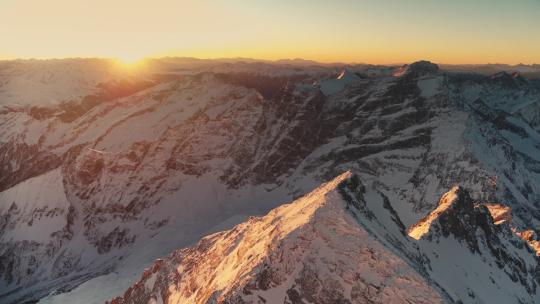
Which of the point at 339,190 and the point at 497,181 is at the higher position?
the point at 339,190

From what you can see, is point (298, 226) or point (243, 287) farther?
point (298, 226)

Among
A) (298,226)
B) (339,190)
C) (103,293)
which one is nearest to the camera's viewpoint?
(298,226)

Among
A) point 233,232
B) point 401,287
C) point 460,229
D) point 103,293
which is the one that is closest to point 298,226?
point 401,287

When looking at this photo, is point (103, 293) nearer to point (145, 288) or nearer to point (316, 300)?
point (145, 288)

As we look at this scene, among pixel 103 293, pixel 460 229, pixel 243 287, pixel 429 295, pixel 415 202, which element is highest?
pixel 429 295

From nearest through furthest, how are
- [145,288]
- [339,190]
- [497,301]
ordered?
[339,190] → [497,301] → [145,288]

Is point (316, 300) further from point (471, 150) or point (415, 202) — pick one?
point (471, 150)

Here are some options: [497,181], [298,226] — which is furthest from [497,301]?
[497,181]
